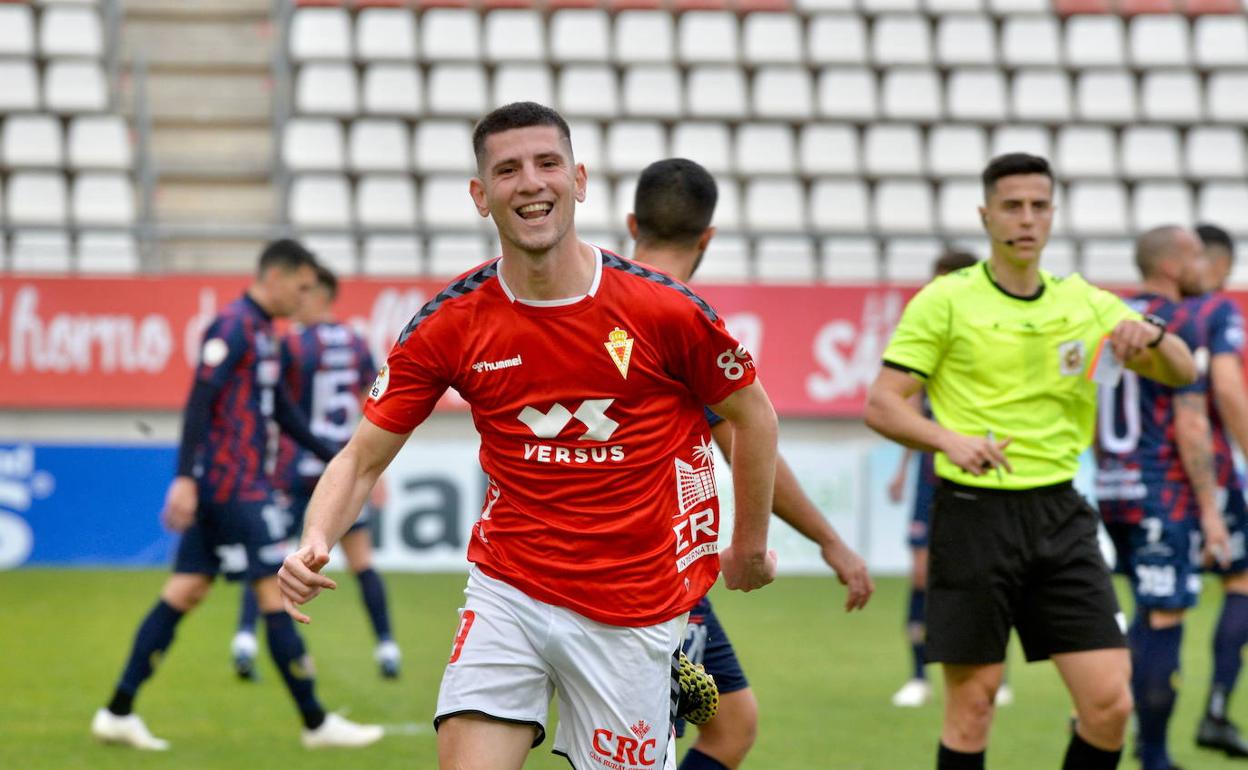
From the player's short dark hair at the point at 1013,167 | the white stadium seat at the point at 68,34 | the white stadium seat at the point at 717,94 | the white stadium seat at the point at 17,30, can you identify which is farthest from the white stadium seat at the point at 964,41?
the player's short dark hair at the point at 1013,167

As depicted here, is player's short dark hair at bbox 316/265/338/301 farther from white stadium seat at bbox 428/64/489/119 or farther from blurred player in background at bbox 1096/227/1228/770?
white stadium seat at bbox 428/64/489/119

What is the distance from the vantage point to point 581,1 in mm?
19469

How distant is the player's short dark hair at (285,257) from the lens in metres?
8.27

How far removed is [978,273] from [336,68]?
13402 mm

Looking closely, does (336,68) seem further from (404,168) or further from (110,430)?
(110,430)

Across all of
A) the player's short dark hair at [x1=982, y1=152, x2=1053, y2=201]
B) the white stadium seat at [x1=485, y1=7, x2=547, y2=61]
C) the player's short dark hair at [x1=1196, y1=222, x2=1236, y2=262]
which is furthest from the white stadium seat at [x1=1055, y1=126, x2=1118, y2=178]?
the player's short dark hair at [x1=982, y1=152, x2=1053, y2=201]

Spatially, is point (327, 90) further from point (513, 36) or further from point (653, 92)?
point (653, 92)

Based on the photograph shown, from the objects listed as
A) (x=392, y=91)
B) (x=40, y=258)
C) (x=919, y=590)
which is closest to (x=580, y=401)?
(x=919, y=590)

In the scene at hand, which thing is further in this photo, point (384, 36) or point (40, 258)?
point (384, 36)

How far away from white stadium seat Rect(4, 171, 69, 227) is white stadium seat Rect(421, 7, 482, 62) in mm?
4292

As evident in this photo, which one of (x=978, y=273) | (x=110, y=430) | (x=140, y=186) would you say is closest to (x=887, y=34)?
(x=140, y=186)

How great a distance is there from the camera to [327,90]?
719 inches

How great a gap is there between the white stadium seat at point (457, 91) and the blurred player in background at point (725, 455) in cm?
1306

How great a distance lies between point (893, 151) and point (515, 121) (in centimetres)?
1446
